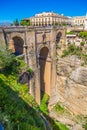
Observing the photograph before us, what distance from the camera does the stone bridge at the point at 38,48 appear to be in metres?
21.1

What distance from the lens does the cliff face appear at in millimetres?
24625

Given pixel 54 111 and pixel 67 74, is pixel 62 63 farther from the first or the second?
pixel 54 111

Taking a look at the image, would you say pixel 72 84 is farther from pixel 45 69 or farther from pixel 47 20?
pixel 47 20

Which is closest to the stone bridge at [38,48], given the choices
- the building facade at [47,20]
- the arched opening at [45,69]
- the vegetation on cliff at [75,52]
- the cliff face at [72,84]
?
the arched opening at [45,69]

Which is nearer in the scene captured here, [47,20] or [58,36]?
[58,36]

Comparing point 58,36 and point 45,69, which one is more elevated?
point 58,36

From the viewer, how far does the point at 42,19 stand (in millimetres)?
68062

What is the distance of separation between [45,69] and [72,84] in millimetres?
5342

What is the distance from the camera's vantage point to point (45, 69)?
28266 millimetres

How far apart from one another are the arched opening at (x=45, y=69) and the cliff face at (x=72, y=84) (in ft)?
5.57

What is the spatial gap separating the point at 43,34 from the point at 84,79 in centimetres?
899

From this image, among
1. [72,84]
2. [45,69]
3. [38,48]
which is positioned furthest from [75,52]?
[38,48]

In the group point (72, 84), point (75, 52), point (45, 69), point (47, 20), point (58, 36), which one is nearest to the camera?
point (72, 84)

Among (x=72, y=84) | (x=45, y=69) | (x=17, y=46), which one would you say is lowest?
(x=72, y=84)
